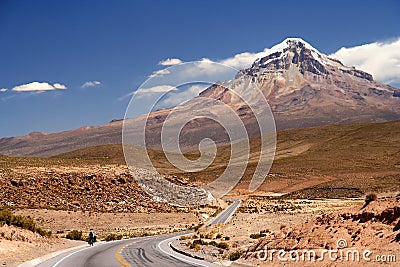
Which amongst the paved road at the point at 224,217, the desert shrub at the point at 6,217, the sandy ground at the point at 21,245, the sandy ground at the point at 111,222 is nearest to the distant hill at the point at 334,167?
the paved road at the point at 224,217

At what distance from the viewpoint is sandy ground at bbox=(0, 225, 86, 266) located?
23.7 m

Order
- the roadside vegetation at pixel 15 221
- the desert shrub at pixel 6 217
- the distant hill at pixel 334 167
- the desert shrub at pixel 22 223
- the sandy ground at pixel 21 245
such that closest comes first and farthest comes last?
1. the sandy ground at pixel 21 245
2. the desert shrub at pixel 6 217
3. the roadside vegetation at pixel 15 221
4. the desert shrub at pixel 22 223
5. the distant hill at pixel 334 167

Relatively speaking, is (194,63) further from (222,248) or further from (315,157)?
(315,157)

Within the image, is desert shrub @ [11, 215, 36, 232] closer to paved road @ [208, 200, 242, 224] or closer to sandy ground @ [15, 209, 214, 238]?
sandy ground @ [15, 209, 214, 238]

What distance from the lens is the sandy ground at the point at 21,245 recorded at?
2370cm

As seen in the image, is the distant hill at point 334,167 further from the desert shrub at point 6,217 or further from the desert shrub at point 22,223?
the desert shrub at point 6,217

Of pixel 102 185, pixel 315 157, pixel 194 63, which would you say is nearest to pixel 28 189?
pixel 102 185

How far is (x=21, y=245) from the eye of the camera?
1086 inches

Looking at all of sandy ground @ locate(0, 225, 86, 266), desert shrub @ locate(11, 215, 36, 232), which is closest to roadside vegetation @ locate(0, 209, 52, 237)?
desert shrub @ locate(11, 215, 36, 232)

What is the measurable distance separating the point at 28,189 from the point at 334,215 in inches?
2012

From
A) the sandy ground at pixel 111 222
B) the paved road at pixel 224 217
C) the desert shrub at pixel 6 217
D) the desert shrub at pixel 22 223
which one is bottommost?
the paved road at pixel 224 217

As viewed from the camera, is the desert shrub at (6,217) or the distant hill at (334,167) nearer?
the desert shrub at (6,217)

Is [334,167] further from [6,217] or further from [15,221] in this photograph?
[6,217]

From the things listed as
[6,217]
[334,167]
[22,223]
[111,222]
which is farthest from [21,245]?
[334,167]
